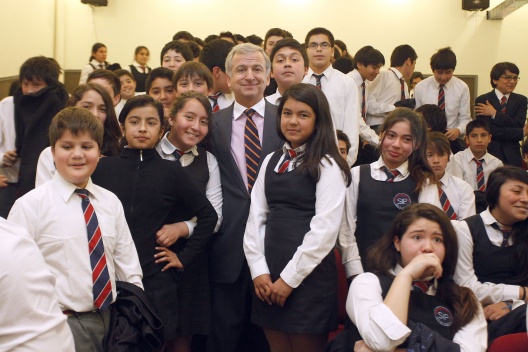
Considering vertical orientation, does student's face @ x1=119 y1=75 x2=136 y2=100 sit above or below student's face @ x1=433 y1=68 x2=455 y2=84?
below

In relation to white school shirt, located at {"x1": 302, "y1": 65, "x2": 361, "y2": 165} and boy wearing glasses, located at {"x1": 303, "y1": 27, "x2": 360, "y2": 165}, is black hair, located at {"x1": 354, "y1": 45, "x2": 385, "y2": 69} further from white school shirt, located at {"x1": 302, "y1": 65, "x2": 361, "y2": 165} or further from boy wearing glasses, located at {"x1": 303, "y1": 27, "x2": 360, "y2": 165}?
white school shirt, located at {"x1": 302, "y1": 65, "x2": 361, "y2": 165}

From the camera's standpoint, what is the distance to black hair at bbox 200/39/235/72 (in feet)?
14.5

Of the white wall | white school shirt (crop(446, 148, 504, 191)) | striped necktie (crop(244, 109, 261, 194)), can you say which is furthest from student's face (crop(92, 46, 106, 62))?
striped necktie (crop(244, 109, 261, 194))

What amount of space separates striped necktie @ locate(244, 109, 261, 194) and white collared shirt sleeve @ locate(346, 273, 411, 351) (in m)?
0.97

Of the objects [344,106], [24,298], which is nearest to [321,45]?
[344,106]

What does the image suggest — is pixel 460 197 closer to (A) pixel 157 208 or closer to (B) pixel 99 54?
(A) pixel 157 208

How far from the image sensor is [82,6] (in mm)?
10883

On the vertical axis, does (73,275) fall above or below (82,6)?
below

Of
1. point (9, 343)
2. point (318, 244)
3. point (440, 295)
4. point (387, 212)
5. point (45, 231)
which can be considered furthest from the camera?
point (387, 212)

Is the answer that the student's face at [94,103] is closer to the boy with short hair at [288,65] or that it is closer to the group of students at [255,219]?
the group of students at [255,219]

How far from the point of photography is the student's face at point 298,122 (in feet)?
9.81

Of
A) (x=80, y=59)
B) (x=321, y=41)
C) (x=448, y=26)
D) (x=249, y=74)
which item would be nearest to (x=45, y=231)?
(x=249, y=74)

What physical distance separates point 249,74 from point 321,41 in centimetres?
145

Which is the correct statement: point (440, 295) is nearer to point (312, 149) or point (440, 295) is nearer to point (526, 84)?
point (312, 149)
